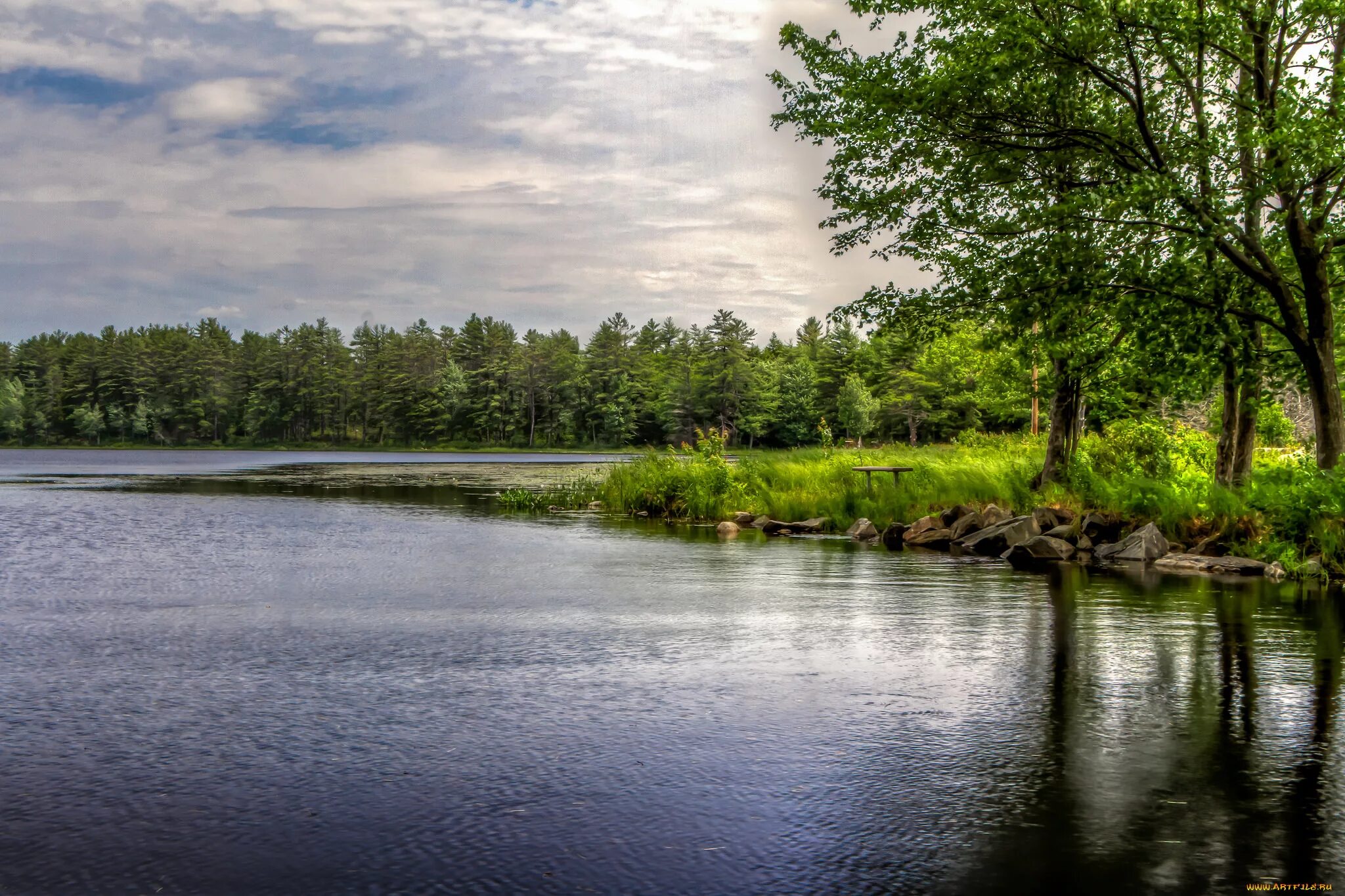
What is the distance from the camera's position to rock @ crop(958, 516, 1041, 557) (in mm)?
21672

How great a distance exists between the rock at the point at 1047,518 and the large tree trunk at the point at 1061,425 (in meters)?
2.18

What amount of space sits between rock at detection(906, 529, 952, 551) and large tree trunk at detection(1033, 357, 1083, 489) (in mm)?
3170

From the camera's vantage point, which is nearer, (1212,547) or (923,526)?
(1212,547)

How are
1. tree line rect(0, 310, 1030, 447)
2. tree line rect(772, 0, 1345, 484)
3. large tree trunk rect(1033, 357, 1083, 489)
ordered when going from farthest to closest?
1. tree line rect(0, 310, 1030, 447)
2. large tree trunk rect(1033, 357, 1083, 489)
3. tree line rect(772, 0, 1345, 484)

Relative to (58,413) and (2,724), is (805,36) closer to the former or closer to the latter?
(2,724)

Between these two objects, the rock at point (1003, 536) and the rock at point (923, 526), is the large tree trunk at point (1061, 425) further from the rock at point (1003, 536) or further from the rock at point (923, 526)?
the rock at point (1003, 536)

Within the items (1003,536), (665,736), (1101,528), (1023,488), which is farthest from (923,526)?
(665,736)

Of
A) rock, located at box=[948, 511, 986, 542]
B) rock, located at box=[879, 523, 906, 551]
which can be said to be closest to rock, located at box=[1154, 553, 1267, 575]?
rock, located at box=[948, 511, 986, 542]

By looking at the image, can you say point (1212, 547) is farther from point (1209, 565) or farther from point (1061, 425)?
point (1061, 425)

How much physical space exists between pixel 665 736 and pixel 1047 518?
17.1m

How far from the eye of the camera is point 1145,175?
56.4ft

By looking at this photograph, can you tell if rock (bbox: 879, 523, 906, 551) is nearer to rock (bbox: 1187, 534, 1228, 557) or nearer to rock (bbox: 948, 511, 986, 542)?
rock (bbox: 948, 511, 986, 542)

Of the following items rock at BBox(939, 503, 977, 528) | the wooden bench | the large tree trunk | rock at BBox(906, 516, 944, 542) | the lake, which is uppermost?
the large tree trunk

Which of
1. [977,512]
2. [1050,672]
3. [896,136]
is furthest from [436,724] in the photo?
[977,512]
